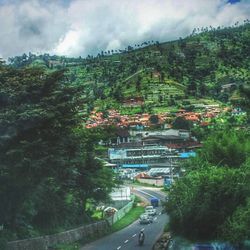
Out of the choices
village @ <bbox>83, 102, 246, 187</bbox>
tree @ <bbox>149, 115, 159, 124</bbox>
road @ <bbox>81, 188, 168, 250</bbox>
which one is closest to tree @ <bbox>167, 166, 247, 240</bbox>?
road @ <bbox>81, 188, 168, 250</bbox>

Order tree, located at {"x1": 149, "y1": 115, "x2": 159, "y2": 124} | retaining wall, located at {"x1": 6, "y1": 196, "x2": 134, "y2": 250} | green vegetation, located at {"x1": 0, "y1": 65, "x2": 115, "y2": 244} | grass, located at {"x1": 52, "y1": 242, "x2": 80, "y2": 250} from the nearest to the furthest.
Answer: green vegetation, located at {"x1": 0, "y1": 65, "x2": 115, "y2": 244}
retaining wall, located at {"x1": 6, "y1": 196, "x2": 134, "y2": 250}
grass, located at {"x1": 52, "y1": 242, "x2": 80, "y2": 250}
tree, located at {"x1": 149, "y1": 115, "x2": 159, "y2": 124}

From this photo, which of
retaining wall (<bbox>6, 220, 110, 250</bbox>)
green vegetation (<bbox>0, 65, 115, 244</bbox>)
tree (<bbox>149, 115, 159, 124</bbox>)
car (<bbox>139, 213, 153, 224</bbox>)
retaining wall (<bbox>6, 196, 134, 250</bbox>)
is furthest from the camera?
tree (<bbox>149, 115, 159, 124</bbox>)

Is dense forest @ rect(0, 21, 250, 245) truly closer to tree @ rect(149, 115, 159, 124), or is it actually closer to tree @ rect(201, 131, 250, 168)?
tree @ rect(201, 131, 250, 168)

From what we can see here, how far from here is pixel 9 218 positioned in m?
26.7

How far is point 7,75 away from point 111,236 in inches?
763

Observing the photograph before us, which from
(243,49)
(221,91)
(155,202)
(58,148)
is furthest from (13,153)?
(243,49)

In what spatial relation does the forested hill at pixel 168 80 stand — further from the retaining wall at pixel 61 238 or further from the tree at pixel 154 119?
the retaining wall at pixel 61 238

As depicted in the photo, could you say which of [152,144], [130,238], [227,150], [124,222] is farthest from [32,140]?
[152,144]

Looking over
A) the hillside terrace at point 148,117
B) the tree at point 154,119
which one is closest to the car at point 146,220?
the hillside terrace at point 148,117

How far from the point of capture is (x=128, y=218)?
56781 mm

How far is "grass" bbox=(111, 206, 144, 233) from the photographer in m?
48.1

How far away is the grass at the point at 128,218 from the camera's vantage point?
158ft

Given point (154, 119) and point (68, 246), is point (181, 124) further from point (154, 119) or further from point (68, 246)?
point (68, 246)

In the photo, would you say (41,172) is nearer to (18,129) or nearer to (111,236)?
(18,129)
